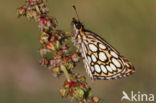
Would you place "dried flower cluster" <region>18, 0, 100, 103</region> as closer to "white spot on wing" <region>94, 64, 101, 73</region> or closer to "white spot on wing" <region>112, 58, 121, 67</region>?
"white spot on wing" <region>94, 64, 101, 73</region>

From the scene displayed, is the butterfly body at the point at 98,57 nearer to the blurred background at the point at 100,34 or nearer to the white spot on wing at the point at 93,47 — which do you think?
the white spot on wing at the point at 93,47

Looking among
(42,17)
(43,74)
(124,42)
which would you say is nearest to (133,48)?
(124,42)

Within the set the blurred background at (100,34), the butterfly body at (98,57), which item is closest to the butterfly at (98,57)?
the butterfly body at (98,57)

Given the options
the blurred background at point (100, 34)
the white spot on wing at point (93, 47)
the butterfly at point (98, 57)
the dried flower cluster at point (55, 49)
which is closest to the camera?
the dried flower cluster at point (55, 49)

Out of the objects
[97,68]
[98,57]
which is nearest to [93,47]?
[98,57]

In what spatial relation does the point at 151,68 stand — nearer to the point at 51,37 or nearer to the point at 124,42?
the point at 124,42

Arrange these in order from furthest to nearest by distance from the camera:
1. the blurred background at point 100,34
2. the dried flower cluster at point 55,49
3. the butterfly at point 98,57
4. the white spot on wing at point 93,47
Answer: the blurred background at point 100,34 → the white spot on wing at point 93,47 → the butterfly at point 98,57 → the dried flower cluster at point 55,49

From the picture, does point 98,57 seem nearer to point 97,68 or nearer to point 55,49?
point 97,68
